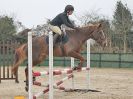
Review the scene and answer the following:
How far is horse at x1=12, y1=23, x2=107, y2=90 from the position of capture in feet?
39.2

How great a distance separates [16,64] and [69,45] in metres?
1.67

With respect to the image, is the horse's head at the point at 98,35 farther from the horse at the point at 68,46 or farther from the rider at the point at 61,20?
the rider at the point at 61,20

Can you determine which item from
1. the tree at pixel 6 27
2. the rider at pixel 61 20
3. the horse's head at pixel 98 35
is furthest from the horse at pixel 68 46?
the tree at pixel 6 27

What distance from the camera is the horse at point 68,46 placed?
11953 mm

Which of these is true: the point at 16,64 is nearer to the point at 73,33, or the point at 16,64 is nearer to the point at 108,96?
the point at 73,33

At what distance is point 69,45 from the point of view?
39.6 feet

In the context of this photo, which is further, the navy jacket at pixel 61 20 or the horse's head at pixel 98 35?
the horse's head at pixel 98 35

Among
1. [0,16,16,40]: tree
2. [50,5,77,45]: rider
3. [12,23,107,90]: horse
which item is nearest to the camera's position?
[50,5,77,45]: rider

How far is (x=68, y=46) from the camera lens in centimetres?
1203

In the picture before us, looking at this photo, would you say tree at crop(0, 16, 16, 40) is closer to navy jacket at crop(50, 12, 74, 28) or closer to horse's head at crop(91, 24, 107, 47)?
horse's head at crop(91, 24, 107, 47)

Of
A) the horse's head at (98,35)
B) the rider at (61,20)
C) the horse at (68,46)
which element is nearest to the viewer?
the rider at (61,20)

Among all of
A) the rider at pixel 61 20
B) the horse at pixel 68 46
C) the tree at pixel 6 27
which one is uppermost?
the tree at pixel 6 27

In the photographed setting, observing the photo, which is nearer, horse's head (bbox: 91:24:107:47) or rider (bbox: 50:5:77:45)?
rider (bbox: 50:5:77:45)

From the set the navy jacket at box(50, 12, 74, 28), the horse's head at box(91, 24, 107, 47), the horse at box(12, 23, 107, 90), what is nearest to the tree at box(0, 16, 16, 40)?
the horse at box(12, 23, 107, 90)
